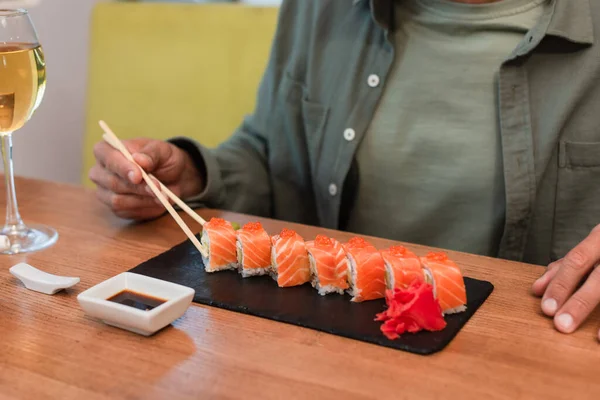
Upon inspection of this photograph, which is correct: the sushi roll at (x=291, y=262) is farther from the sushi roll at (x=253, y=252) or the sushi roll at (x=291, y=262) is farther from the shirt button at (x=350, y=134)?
the shirt button at (x=350, y=134)

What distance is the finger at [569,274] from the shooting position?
958mm

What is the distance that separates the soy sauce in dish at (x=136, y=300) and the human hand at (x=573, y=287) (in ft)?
1.72

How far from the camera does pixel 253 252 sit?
108cm

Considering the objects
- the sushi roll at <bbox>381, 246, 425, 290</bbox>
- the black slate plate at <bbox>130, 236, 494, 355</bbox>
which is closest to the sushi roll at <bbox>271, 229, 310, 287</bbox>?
the black slate plate at <bbox>130, 236, 494, 355</bbox>

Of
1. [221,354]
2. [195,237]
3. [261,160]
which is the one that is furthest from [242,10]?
[221,354]

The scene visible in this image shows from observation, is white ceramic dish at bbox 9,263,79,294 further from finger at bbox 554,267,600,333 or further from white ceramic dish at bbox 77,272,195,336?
finger at bbox 554,267,600,333

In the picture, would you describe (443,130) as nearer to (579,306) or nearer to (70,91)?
(579,306)

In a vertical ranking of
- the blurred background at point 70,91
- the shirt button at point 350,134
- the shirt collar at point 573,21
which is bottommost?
the blurred background at point 70,91

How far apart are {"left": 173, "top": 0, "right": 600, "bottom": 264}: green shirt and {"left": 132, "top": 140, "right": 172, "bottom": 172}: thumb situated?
0.29ft

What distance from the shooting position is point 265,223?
133 centimetres

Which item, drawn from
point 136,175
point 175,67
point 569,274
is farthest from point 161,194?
point 175,67

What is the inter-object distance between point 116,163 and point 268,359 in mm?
624

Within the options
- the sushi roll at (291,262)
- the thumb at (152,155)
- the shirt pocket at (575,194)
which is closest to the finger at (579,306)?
the sushi roll at (291,262)

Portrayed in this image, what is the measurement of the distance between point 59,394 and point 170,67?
166cm
